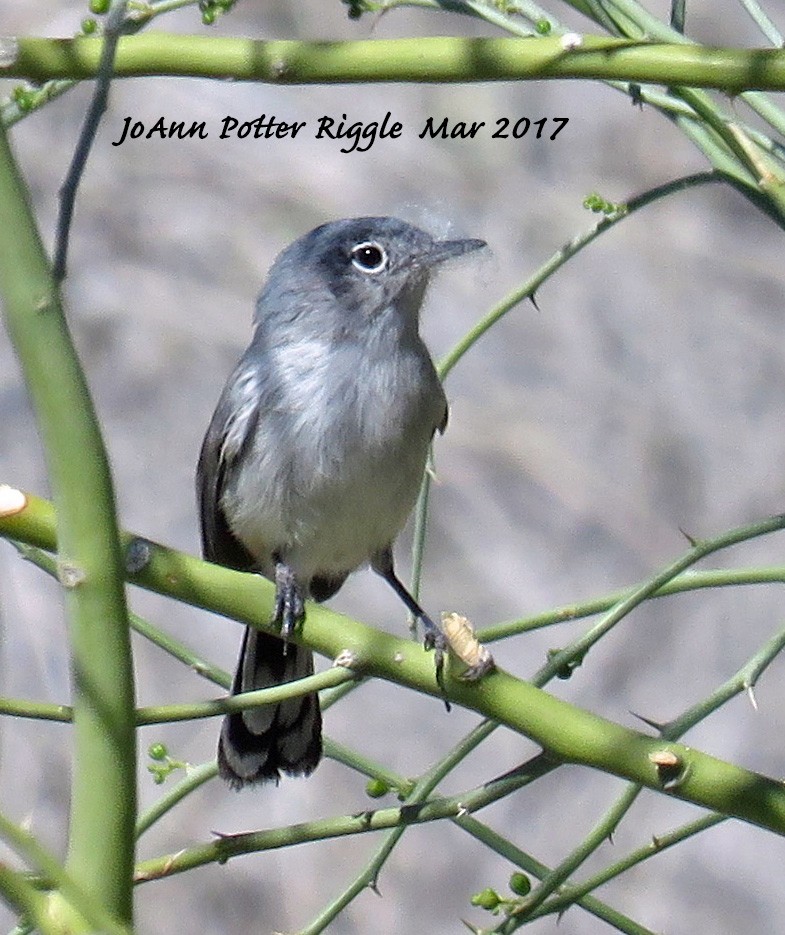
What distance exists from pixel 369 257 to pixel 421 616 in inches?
36.3

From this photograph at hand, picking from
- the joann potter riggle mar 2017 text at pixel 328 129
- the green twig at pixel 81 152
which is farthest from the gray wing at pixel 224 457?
the joann potter riggle mar 2017 text at pixel 328 129

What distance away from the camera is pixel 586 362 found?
18.9 ft

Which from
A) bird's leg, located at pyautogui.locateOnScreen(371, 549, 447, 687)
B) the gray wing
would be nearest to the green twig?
bird's leg, located at pyautogui.locateOnScreen(371, 549, 447, 687)

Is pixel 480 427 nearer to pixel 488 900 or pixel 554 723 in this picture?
pixel 488 900

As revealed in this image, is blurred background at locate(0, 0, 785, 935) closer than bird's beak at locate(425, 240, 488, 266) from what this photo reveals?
No

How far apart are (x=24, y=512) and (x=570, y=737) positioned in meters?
0.58

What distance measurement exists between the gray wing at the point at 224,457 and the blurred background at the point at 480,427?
1684 mm

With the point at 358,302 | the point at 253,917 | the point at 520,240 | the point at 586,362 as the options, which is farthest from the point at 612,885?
the point at 358,302

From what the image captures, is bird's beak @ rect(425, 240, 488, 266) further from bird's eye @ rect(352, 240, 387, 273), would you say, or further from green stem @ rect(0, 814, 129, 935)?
green stem @ rect(0, 814, 129, 935)

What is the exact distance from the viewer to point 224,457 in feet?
10.5

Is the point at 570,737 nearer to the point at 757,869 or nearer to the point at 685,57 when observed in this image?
the point at 685,57

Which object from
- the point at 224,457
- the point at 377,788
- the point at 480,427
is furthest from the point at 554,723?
the point at 480,427

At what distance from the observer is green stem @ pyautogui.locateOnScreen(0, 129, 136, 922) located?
113 cm

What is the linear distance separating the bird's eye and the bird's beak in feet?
0.38
